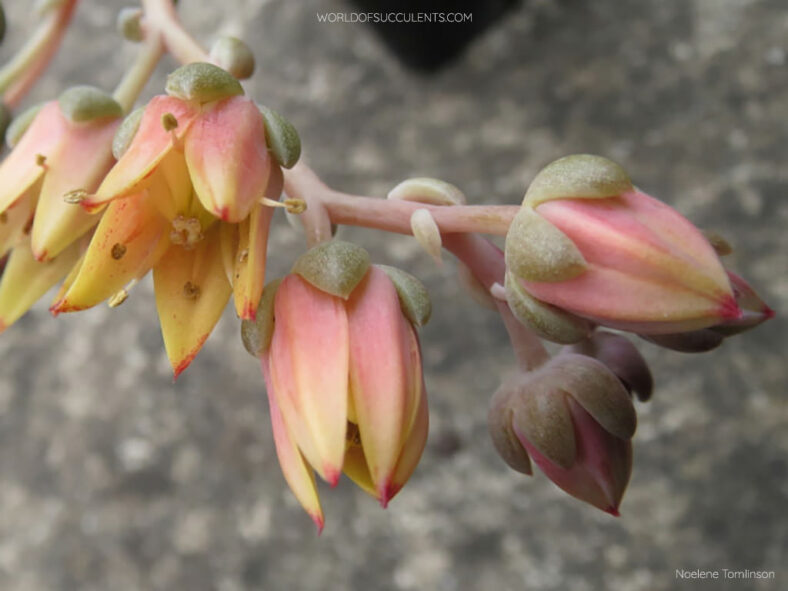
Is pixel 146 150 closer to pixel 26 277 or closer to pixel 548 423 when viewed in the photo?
pixel 26 277

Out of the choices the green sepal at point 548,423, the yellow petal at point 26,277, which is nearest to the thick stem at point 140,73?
the yellow petal at point 26,277

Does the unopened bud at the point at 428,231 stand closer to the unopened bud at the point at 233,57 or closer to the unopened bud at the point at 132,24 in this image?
the unopened bud at the point at 233,57

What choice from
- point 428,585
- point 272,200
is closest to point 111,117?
point 272,200

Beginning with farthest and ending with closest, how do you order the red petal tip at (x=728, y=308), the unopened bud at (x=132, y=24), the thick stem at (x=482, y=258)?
the unopened bud at (x=132, y=24) < the thick stem at (x=482, y=258) < the red petal tip at (x=728, y=308)

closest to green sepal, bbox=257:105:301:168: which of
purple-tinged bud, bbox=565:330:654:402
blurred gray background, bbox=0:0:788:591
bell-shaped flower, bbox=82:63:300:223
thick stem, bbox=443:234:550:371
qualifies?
bell-shaped flower, bbox=82:63:300:223

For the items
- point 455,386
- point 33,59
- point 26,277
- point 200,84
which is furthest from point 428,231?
point 455,386

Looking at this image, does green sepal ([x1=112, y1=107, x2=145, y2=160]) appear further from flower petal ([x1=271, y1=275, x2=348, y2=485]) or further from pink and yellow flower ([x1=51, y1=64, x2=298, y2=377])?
flower petal ([x1=271, y1=275, x2=348, y2=485])
